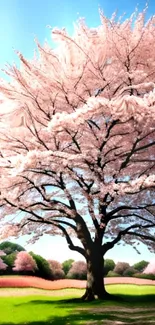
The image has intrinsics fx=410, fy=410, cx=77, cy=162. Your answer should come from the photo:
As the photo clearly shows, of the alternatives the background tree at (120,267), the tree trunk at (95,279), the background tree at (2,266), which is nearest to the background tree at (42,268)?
the background tree at (2,266)

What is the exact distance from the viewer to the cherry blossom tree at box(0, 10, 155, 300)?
15.6 meters

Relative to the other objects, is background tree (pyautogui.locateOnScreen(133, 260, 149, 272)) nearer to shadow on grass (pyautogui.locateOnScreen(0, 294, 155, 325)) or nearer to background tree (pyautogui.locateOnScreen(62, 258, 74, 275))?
background tree (pyautogui.locateOnScreen(62, 258, 74, 275))

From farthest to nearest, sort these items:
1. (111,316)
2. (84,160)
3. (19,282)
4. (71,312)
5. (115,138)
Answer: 1. (19,282)
2. (115,138)
3. (84,160)
4. (71,312)
5. (111,316)

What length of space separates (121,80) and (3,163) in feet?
19.6

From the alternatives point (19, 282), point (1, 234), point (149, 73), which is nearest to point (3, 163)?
point (1, 234)

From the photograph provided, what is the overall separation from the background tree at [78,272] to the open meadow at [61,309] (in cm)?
329

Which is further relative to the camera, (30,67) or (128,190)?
(30,67)

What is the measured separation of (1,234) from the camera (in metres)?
18.1

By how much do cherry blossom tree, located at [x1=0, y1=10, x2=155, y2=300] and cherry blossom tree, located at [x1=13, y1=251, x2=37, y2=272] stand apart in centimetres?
856

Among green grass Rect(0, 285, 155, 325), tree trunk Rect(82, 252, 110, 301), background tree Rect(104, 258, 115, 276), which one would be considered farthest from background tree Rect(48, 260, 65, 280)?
tree trunk Rect(82, 252, 110, 301)

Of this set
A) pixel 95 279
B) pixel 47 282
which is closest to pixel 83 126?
pixel 95 279

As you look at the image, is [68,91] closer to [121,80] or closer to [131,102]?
[121,80]

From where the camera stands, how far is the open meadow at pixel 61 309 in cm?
1334

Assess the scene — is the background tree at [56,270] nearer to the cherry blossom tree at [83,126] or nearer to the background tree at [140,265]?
the background tree at [140,265]
